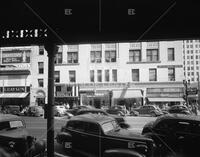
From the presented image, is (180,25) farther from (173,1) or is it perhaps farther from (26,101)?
(26,101)

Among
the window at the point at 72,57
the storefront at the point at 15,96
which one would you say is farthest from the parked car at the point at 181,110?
the storefront at the point at 15,96

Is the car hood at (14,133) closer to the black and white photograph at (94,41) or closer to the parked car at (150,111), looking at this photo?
the black and white photograph at (94,41)

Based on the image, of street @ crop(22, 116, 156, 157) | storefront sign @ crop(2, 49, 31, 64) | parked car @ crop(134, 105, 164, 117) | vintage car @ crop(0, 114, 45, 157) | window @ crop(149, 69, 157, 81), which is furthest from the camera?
storefront sign @ crop(2, 49, 31, 64)

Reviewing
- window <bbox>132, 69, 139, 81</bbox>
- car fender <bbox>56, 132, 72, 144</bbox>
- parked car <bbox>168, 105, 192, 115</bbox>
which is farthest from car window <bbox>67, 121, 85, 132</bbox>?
window <bbox>132, 69, 139, 81</bbox>

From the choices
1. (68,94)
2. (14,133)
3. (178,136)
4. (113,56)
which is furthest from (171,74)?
(14,133)

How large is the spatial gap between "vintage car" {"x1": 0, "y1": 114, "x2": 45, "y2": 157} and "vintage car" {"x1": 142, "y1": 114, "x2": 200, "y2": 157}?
11.8ft

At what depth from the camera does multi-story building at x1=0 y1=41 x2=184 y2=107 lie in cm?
3038

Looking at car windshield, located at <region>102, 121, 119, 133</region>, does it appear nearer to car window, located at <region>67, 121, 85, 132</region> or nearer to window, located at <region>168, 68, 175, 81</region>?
car window, located at <region>67, 121, 85, 132</region>

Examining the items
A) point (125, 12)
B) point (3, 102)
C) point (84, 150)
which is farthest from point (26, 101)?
point (125, 12)

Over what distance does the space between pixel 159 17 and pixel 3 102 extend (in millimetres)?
31065

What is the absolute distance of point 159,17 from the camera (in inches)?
175

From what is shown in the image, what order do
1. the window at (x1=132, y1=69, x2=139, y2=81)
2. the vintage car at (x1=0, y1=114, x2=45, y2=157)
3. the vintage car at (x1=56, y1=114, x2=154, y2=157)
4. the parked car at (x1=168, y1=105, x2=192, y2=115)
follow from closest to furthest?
the vintage car at (x1=56, y1=114, x2=154, y2=157) → the vintage car at (x1=0, y1=114, x2=45, y2=157) → the parked car at (x1=168, y1=105, x2=192, y2=115) → the window at (x1=132, y1=69, x2=139, y2=81)

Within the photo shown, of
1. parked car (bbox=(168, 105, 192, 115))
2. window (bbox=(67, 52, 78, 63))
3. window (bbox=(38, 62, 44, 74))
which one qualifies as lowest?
parked car (bbox=(168, 105, 192, 115))

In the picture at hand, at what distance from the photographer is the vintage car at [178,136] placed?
657cm
